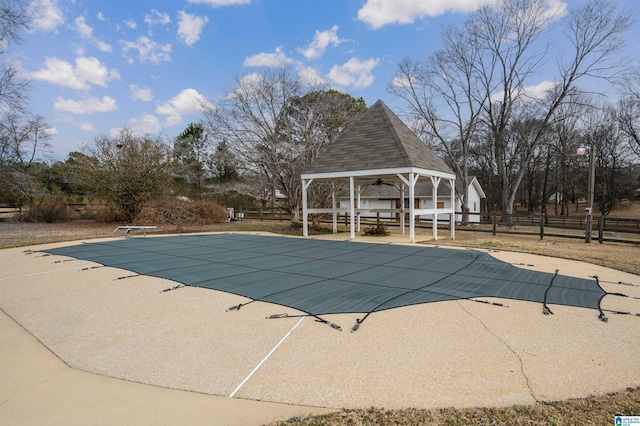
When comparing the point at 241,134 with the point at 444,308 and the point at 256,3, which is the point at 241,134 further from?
the point at 444,308

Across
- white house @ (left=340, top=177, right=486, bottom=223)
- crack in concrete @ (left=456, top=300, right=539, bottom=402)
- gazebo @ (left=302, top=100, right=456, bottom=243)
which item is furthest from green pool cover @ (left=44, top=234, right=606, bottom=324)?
white house @ (left=340, top=177, right=486, bottom=223)

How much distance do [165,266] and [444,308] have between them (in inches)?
225

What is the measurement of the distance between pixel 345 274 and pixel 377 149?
22.9 ft

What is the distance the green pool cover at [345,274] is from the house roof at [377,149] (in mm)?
3029

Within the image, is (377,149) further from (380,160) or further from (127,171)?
(127,171)

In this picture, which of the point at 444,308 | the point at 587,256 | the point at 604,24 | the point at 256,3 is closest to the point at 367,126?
the point at 256,3

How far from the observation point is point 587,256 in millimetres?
8742

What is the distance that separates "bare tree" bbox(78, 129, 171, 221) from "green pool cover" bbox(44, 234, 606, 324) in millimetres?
9768

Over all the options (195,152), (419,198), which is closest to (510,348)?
(419,198)

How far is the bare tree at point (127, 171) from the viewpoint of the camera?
19.1m

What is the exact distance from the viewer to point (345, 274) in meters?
6.49

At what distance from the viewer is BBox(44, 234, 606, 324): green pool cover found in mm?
4984

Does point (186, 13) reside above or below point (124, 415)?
above

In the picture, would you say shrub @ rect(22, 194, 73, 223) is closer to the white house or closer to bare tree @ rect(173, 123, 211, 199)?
bare tree @ rect(173, 123, 211, 199)
